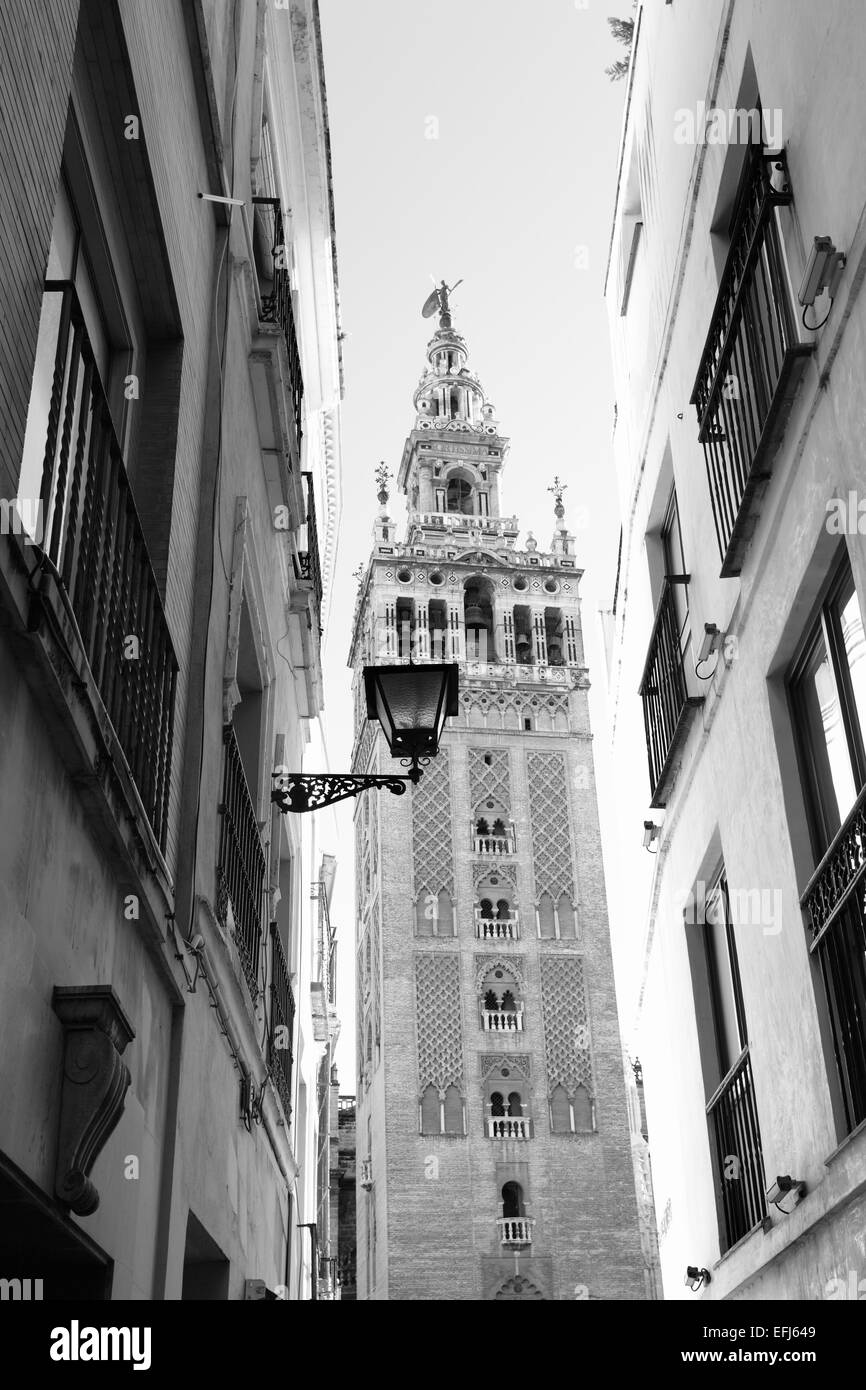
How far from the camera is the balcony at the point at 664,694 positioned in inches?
305

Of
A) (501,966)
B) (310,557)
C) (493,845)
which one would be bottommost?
(310,557)

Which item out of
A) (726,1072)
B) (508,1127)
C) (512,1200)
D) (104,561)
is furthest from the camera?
(508,1127)

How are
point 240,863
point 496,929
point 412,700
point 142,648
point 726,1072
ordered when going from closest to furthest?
point 142,648, point 412,700, point 240,863, point 726,1072, point 496,929

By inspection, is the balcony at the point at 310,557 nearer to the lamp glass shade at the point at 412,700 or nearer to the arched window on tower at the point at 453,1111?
→ the lamp glass shade at the point at 412,700

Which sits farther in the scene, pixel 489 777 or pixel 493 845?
pixel 489 777

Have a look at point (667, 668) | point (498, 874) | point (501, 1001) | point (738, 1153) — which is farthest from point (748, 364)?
point (498, 874)

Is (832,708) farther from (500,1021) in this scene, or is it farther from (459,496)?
(459,496)

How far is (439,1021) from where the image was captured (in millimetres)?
44656

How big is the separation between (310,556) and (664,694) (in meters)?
3.67

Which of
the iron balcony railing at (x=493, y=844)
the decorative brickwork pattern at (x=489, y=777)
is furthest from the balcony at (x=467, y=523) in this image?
the iron balcony railing at (x=493, y=844)

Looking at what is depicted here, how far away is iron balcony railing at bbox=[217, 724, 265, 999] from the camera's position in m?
6.43
